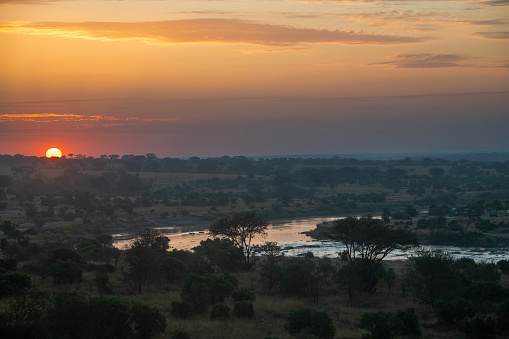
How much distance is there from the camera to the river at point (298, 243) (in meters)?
63.9

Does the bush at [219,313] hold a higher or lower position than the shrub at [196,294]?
lower

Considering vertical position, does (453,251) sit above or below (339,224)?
below

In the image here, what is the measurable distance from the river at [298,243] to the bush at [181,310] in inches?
1195

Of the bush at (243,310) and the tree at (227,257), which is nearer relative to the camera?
the bush at (243,310)

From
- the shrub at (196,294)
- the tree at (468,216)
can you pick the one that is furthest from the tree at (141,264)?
the tree at (468,216)

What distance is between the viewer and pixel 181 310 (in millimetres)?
27375

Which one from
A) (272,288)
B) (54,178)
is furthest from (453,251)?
(54,178)

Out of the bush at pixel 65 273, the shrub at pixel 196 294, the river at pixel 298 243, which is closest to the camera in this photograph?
the shrub at pixel 196 294

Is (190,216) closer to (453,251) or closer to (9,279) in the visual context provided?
(453,251)

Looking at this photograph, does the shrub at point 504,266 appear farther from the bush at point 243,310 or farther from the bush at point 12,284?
the bush at point 12,284

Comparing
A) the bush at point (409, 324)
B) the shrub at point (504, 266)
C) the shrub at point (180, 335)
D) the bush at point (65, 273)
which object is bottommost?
the shrub at point (504, 266)

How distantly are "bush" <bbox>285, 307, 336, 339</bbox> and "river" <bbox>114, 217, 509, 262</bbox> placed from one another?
31.0 m

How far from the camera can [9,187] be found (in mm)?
131125

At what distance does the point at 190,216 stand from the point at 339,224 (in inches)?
2674
